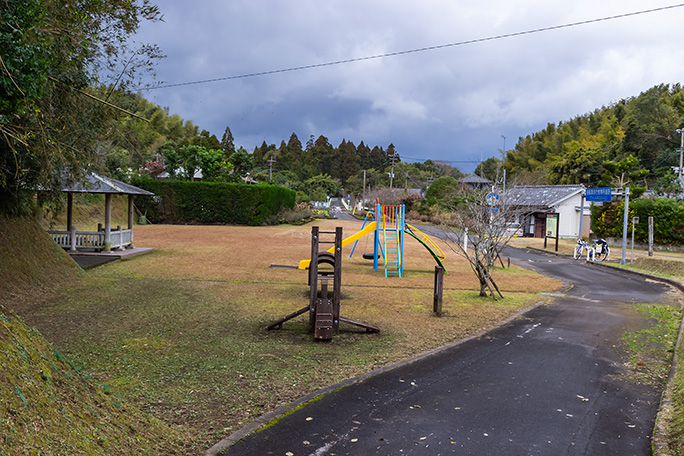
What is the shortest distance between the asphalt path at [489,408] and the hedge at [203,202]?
34.6 m

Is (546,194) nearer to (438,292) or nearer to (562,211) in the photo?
(562,211)

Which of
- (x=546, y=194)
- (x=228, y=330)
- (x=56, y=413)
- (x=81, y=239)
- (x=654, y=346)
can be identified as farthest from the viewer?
(x=546, y=194)

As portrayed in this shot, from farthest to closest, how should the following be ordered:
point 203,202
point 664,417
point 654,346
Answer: point 203,202
point 654,346
point 664,417

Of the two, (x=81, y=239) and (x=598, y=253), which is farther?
(x=598, y=253)

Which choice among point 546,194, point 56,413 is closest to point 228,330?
point 56,413

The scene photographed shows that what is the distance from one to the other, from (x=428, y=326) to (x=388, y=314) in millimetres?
1133

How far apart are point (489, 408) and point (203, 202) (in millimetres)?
37980

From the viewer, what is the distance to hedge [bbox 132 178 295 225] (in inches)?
1585

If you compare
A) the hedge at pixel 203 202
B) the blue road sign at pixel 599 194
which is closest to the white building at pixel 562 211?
the blue road sign at pixel 599 194

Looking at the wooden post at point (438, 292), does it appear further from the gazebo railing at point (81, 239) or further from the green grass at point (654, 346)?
the gazebo railing at point (81, 239)

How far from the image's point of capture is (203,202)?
40844 millimetres

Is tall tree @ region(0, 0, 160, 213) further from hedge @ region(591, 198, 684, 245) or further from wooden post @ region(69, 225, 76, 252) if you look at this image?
hedge @ region(591, 198, 684, 245)

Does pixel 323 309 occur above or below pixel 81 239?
below

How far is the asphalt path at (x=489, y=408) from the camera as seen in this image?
4320 mm
